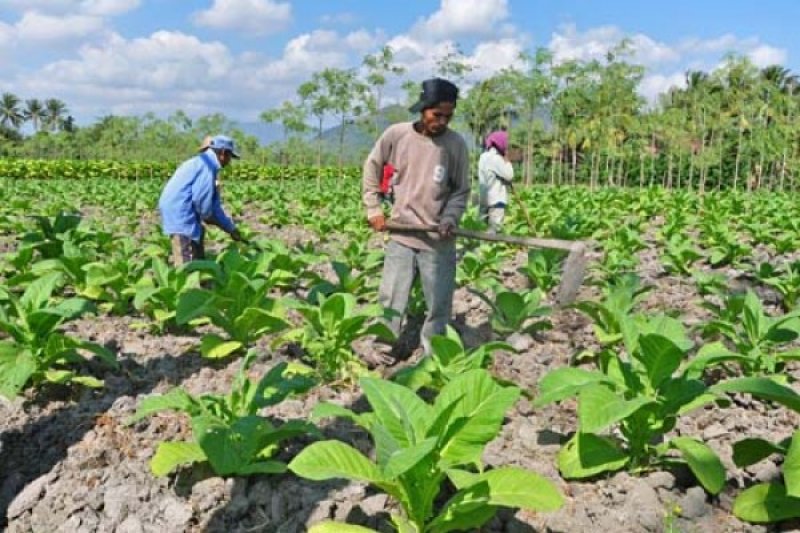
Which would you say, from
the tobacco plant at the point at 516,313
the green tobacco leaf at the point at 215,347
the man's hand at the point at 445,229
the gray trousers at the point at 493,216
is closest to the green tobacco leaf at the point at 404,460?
the green tobacco leaf at the point at 215,347

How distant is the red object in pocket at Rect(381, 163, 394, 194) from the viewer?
5.09 m

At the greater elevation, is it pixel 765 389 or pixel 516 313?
pixel 765 389

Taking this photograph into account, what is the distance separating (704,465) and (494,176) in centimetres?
740

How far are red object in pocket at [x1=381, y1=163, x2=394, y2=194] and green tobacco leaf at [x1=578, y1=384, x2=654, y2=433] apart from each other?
102 inches

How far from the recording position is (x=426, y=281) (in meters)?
5.02

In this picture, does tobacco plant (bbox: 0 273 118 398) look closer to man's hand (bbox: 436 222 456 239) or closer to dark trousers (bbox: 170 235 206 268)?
man's hand (bbox: 436 222 456 239)

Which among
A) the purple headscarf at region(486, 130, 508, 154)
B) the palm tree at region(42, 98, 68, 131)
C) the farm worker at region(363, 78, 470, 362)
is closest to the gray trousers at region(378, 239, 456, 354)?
the farm worker at region(363, 78, 470, 362)

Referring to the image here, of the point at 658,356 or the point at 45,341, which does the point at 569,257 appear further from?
the point at 45,341

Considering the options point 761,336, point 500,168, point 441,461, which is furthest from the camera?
point 500,168

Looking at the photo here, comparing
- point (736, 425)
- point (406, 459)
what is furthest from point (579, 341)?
point (406, 459)

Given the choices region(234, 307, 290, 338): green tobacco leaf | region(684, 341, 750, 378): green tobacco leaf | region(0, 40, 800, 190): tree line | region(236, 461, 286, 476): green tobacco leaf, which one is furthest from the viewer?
region(0, 40, 800, 190): tree line

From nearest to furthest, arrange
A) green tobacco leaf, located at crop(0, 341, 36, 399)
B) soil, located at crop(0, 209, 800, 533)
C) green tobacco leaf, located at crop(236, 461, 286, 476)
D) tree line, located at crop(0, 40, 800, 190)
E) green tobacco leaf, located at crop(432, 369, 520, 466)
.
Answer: green tobacco leaf, located at crop(432, 369, 520, 466), soil, located at crop(0, 209, 800, 533), green tobacco leaf, located at crop(236, 461, 286, 476), green tobacco leaf, located at crop(0, 341, 36, 399), tree line, located at crop(0, 40, 800, 190)

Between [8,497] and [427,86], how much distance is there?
313 cm

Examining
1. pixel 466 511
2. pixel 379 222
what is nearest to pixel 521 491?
pixel 466 511
